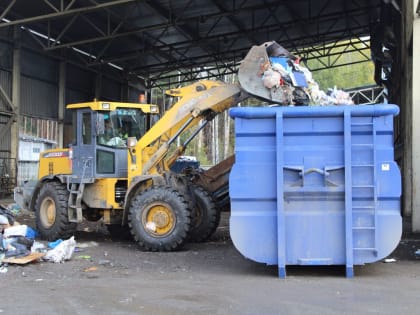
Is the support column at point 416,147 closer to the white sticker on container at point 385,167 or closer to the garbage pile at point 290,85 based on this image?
the garbage pile at point 290,85

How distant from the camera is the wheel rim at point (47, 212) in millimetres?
10367

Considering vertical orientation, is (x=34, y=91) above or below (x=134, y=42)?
below

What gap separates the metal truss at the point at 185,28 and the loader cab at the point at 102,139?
5.79m

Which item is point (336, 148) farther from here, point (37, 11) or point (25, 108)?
point (25, 108)

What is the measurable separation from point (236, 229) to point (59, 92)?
17697 millimetres

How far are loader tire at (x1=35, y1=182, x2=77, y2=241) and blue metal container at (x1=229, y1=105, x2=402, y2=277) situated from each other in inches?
172

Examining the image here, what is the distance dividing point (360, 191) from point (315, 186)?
0.58 m

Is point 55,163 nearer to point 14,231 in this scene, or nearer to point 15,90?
point 14,231

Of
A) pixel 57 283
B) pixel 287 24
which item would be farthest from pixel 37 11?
pixel 57 283

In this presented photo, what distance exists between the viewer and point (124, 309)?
18.7ft

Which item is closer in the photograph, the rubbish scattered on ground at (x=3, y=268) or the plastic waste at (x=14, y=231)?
the rubbish scattered on ground at (x=3, y=268)

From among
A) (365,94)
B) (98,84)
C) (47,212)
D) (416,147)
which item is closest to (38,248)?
(47,212)

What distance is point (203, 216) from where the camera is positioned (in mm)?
10297

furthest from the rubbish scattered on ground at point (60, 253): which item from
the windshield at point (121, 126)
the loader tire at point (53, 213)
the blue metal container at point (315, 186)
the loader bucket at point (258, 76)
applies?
the loader bucket at point (258, 76)
